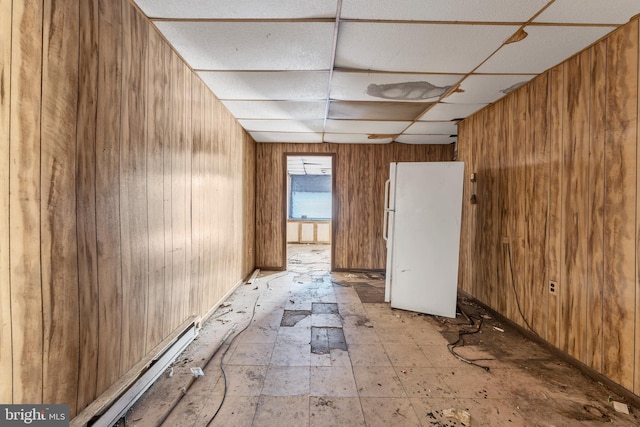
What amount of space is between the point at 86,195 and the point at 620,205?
3165mm

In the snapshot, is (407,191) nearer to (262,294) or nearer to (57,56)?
(262,294)

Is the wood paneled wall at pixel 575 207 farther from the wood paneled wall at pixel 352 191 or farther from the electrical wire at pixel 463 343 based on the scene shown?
the wood paneled wall at pixel 352 191

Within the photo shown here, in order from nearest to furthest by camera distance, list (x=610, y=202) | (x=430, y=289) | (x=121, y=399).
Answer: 1. (x=121, y=399)
2. (x=610, y=202)
3. (x=430, y=289)

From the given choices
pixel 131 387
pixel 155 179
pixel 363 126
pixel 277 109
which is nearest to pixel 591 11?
pixel 363 126

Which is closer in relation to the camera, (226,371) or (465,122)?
(226,371)

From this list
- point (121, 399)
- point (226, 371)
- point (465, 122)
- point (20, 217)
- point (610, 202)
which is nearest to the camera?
point (20, 217)

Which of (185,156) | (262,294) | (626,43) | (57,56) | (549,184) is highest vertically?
(626,43)

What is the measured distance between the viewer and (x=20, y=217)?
1009mm

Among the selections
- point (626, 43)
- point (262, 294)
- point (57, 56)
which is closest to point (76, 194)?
point (57, 56)

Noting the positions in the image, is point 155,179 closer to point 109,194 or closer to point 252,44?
point 109,194

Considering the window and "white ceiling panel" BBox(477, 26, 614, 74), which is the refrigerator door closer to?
"white ceiling panel" BBox(477, 26, 614, 74)

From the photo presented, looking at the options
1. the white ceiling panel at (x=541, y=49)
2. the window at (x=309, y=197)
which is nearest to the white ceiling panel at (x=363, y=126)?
the white ceiling panel at (x=541, y=49)

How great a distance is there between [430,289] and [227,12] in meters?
3.12

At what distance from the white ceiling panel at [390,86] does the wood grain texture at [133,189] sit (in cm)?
147
